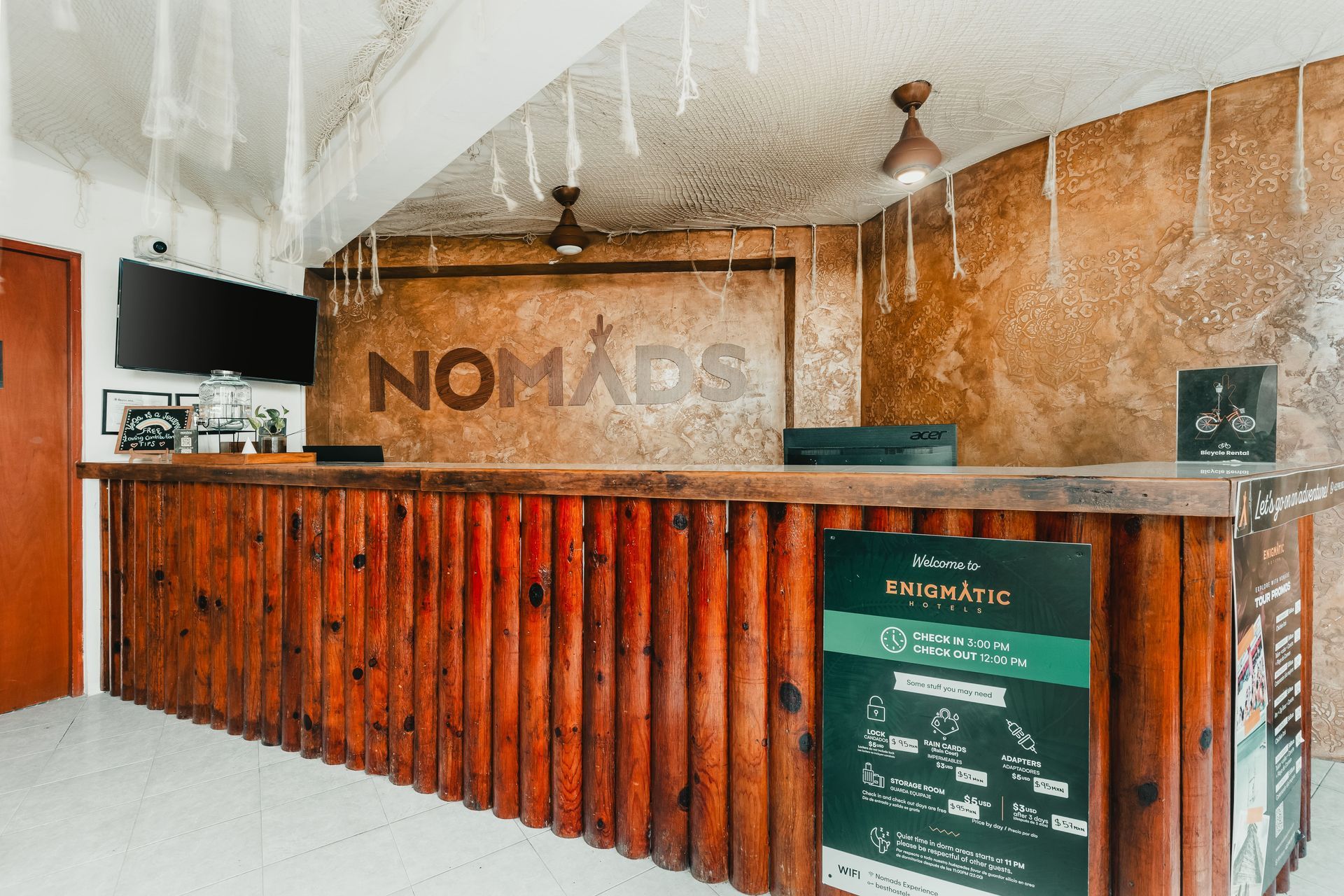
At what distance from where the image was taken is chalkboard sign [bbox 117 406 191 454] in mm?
3201

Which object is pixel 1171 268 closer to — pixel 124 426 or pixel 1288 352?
pixel 1288 352

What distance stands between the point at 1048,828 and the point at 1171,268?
8.54 feet

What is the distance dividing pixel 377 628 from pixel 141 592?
1715mm

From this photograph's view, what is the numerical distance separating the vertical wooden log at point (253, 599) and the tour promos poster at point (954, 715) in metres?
2.35

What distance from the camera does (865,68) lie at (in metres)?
2.54

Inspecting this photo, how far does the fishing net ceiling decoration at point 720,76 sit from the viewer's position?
7.14ft

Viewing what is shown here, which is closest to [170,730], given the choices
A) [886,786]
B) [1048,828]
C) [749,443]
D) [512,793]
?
[512,793]

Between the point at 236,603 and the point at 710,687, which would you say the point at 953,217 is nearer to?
the point at 710,687

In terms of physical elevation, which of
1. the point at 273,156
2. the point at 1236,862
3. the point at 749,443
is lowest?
the point at 1236,862

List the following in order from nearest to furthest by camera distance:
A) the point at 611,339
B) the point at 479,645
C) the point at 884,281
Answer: the point at 479,645, the point at 884,281, the point at 611,339

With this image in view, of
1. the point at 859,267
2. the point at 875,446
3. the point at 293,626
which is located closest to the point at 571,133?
the point at 875,446

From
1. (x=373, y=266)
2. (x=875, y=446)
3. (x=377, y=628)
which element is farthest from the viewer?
(x=373, y=266)

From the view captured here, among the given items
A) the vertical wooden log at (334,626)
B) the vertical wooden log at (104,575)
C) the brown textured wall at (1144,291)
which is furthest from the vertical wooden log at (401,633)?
the brown textured wall at (1144,291)

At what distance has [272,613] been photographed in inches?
97.2
